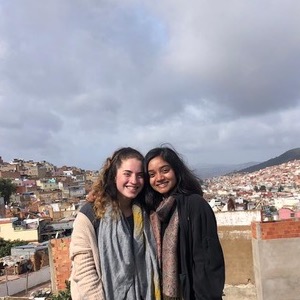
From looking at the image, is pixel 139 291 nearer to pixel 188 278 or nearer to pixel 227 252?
pixel 188 278

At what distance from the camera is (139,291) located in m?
2.00

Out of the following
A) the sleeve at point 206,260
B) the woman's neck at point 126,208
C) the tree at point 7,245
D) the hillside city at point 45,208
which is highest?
the woman's neck at point 126,208

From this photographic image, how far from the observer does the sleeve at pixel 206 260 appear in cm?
197

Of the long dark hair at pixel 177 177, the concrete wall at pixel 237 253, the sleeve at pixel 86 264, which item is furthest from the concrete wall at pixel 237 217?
the sleeve at pixel 86 264

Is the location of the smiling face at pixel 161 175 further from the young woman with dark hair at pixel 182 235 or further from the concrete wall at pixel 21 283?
the concrete wall at pixel 21 283

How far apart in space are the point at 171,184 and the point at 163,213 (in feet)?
0.50

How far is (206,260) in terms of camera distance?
197 cm

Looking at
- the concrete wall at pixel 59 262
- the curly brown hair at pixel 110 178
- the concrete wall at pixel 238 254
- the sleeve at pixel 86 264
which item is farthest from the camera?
the concrete wall at pixel 59 262

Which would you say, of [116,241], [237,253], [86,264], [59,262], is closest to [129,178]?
[116,241]

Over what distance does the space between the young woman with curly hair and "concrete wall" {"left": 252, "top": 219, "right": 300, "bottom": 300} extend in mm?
3876

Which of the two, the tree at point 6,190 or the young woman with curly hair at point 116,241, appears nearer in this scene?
the young woman with curly hair at point 116,241

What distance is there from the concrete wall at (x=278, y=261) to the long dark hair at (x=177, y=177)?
3.74 meters

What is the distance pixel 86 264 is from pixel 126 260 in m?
0.18

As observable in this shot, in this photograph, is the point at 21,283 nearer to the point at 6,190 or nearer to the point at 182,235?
the point at 182,235
